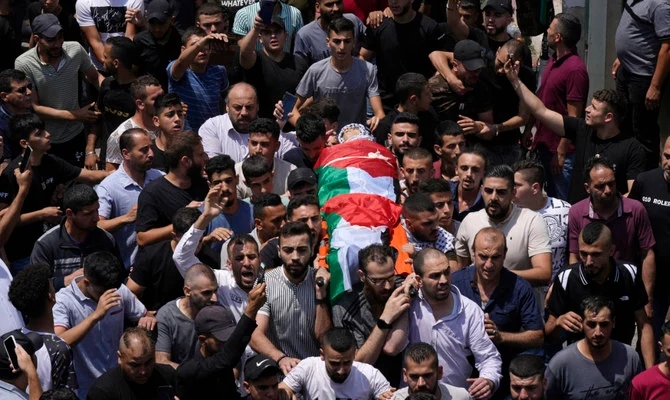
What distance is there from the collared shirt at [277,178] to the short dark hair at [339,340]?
2.47 meters

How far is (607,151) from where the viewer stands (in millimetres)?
11727

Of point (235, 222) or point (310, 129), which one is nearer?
point (235, 222)

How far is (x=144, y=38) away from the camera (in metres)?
13.6

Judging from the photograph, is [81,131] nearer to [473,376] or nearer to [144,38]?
[144,38]

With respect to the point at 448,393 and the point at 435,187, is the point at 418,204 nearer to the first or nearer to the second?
the point at 435,187

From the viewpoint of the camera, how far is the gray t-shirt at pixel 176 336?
32.6ft

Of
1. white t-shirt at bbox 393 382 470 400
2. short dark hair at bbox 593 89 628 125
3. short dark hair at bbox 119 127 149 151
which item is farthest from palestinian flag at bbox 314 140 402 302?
short dark hair at bbox 593 89 628 125

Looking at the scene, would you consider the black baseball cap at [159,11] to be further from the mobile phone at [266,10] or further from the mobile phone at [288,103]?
the mobile phone at [288,103]

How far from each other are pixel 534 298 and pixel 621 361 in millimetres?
719

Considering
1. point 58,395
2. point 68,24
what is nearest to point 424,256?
point 58,395

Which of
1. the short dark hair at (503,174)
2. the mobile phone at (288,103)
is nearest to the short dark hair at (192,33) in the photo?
the mobile phone at (288,103)

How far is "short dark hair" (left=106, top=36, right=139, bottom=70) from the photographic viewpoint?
1303 cm

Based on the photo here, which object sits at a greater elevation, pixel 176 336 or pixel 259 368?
pixel 259 368

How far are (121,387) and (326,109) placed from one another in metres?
3.68
